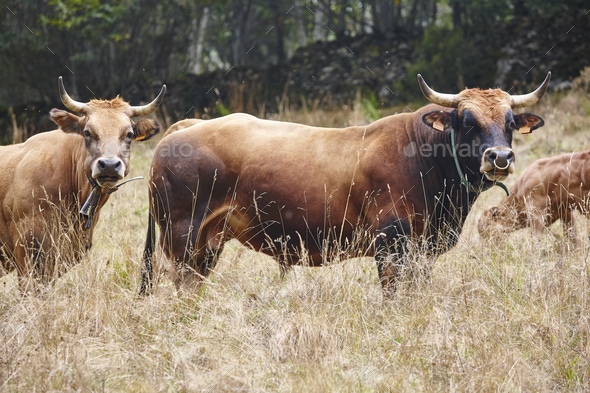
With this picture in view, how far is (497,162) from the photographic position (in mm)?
3879

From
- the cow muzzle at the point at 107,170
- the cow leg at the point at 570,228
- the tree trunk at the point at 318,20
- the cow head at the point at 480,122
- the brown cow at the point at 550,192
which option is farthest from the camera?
the tree trunk at the point at 318,20

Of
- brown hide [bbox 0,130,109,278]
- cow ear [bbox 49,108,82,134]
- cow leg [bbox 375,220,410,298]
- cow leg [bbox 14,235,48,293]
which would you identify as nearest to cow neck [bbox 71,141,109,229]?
brown hide [bbox 0,130,109,278]

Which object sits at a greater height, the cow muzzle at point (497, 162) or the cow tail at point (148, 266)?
the cow muzzle at point (497, 162)

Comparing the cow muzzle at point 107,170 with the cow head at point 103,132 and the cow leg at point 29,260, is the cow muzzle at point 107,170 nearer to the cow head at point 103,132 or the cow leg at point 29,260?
the cow head at point 103,132

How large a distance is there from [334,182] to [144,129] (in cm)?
194

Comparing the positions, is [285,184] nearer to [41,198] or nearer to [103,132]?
[103,132]

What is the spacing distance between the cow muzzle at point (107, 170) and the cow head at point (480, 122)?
249 cm

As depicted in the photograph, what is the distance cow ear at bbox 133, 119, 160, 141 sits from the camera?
5.03 metres

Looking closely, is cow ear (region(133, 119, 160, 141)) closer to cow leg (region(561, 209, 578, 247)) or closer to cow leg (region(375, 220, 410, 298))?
cow leg (region(375, 220, 410, 298))

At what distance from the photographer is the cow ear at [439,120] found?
→ 4230 mm

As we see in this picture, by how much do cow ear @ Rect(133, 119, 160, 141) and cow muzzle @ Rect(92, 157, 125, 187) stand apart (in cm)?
66

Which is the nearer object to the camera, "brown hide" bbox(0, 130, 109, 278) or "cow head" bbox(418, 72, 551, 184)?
"cow head" bbox(418, 72, 551, 184)

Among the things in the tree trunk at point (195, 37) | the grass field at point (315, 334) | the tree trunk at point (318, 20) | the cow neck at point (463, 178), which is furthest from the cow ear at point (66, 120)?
the tree trunk at point (318, 20)

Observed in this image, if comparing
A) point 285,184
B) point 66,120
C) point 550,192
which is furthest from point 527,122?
point 66,120
